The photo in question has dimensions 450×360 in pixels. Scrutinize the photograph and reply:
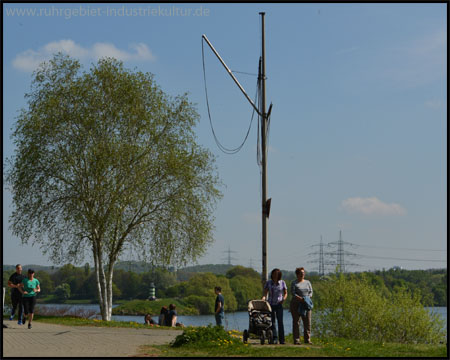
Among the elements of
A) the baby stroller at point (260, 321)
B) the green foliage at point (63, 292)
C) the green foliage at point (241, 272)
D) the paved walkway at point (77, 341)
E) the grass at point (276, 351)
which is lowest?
the green foliage at point (63, 292)

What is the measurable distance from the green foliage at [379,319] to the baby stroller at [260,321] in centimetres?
2379

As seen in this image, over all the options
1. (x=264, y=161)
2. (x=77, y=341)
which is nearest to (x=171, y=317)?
(x=77, y=341)

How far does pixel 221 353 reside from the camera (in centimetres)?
1424

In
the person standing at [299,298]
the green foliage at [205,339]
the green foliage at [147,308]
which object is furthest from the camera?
the green foliage at [147,308]

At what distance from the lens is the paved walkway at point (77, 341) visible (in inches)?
568

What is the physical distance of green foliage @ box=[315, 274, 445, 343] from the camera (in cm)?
3991

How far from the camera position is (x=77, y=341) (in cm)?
1723

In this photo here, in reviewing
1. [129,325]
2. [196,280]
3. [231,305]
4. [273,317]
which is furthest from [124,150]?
[196,280]

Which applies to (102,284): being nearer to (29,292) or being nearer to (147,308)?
(29,292)

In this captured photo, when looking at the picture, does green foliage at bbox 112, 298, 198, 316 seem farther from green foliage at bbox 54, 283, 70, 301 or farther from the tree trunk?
the tree trunk

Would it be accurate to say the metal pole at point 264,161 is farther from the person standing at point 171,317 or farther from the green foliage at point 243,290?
the green foliage at point 243,290

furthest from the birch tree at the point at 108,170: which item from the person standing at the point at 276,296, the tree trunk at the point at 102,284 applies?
the person standing at the point at 276,296

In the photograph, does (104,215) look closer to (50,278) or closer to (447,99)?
(447,99)

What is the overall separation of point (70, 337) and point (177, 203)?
1302cm
